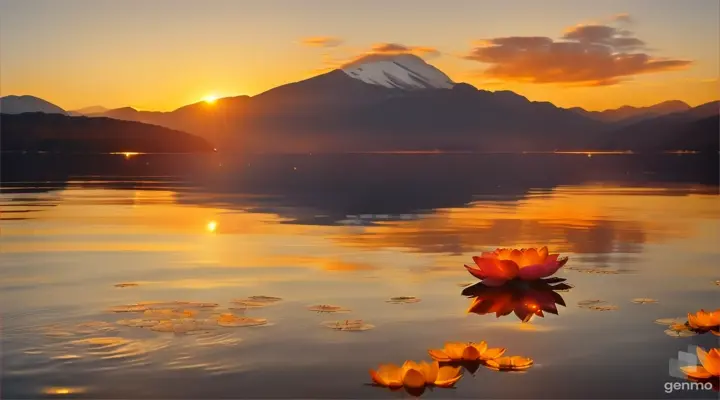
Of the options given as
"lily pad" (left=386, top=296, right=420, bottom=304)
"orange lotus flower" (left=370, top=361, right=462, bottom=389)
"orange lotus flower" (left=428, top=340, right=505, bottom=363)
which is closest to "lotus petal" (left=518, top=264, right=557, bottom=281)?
"lily pad" (left=386, top=296, right=420, bottom=304)

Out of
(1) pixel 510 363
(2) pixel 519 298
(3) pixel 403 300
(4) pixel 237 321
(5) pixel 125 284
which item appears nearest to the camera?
(1) pixel 510 363

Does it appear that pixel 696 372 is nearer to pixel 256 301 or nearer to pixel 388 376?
pixel 388 376

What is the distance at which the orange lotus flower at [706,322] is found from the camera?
28.3ft

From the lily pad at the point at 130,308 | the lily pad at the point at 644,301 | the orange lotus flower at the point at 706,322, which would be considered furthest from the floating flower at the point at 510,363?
the lily pad at the point at 130,308

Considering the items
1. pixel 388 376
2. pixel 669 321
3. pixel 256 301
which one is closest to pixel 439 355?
pixel 388 376

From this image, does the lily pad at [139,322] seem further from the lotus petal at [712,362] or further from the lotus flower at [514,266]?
the lotus petal at [712,362]

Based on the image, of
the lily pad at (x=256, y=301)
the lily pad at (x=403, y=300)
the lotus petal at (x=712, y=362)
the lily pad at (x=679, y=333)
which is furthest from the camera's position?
the lily pad at (x=403, y=300)

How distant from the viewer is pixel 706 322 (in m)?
8.64

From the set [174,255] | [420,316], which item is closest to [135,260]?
[174,255]

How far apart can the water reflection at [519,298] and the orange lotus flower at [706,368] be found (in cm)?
219

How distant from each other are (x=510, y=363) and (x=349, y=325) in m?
2.07

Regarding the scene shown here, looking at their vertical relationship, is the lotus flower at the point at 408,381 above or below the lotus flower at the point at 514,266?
below

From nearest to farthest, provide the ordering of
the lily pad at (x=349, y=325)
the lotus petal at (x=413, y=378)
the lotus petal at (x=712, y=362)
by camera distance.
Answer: the lotus petal at (x=413, y=378), the lotus petal at (x=712, y=362), the lily pad at (x=349, y=325)

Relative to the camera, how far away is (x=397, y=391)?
6.86 metres
